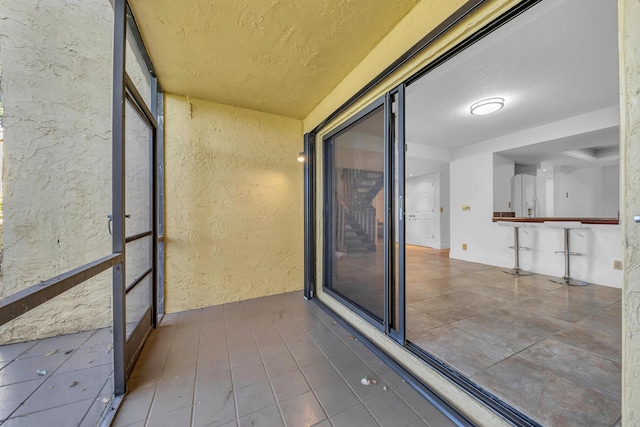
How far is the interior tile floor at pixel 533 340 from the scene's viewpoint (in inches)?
55.3

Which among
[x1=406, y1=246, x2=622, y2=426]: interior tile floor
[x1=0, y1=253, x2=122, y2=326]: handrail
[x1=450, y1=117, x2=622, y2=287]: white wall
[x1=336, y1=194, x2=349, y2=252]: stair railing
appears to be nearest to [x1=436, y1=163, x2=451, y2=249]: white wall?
[x1=450, y1=117, x2=622, y2=287]: white wall

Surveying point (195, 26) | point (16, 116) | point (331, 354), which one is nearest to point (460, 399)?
point (331, 354)

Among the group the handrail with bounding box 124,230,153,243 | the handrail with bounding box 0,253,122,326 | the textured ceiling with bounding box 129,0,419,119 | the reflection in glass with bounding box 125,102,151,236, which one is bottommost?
the handrail with bounding box 0,253,122,326

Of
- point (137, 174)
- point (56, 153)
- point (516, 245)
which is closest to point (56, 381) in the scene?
point (137, 174)

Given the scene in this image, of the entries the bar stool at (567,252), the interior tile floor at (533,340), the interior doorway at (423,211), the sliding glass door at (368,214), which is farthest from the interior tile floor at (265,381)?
the interior doorway at (423,211)

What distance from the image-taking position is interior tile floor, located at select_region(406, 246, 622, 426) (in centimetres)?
140

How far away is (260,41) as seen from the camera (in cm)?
188

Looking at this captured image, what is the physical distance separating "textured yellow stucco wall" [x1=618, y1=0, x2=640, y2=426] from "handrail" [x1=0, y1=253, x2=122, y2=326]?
1887 millimetres

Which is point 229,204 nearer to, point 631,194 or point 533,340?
point 631,194

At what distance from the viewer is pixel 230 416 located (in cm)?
132

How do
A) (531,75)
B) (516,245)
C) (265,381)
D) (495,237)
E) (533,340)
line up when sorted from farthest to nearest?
(495,237)
(516,245)
(531,75)
(533,340)
(265,381)

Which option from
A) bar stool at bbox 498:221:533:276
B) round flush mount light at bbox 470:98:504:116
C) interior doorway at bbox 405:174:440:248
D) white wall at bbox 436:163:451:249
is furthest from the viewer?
interior doorway at bbox 405:174:440:248

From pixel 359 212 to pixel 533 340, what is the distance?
1827 millimetres

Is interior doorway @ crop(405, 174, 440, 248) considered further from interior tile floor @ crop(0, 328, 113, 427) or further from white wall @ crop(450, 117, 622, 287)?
interior tile floor @ crop(0, 328, 113, 427)
